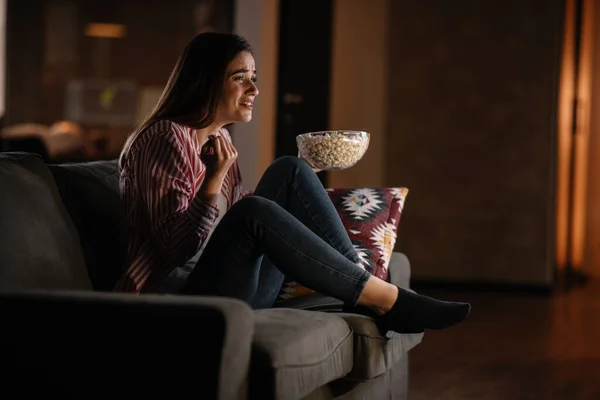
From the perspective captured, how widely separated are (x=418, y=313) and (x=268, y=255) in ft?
1.26

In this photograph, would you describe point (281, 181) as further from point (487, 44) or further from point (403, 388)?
point (487, 44)

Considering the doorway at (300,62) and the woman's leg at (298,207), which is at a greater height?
the doorway at (300,62)

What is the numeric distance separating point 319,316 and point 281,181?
17.4 inches

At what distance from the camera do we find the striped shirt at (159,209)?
2.19m

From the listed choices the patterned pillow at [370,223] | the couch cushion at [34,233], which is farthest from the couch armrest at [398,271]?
the couch cushion at [34,233]

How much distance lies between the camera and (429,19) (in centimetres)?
598

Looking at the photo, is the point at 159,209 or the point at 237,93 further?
the point at 237,93

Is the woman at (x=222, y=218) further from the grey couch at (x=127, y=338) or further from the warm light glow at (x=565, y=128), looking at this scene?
the warm light glow at (x=565, y=128)

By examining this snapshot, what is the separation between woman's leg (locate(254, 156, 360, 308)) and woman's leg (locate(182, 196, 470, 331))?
0.19m

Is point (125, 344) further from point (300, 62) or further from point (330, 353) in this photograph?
point (300, 62)

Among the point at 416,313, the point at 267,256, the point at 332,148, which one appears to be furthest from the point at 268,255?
the point at 332,148

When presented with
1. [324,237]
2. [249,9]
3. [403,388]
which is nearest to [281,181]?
[324,237]

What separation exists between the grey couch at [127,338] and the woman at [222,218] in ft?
0.40

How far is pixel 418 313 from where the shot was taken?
7.34 feet
